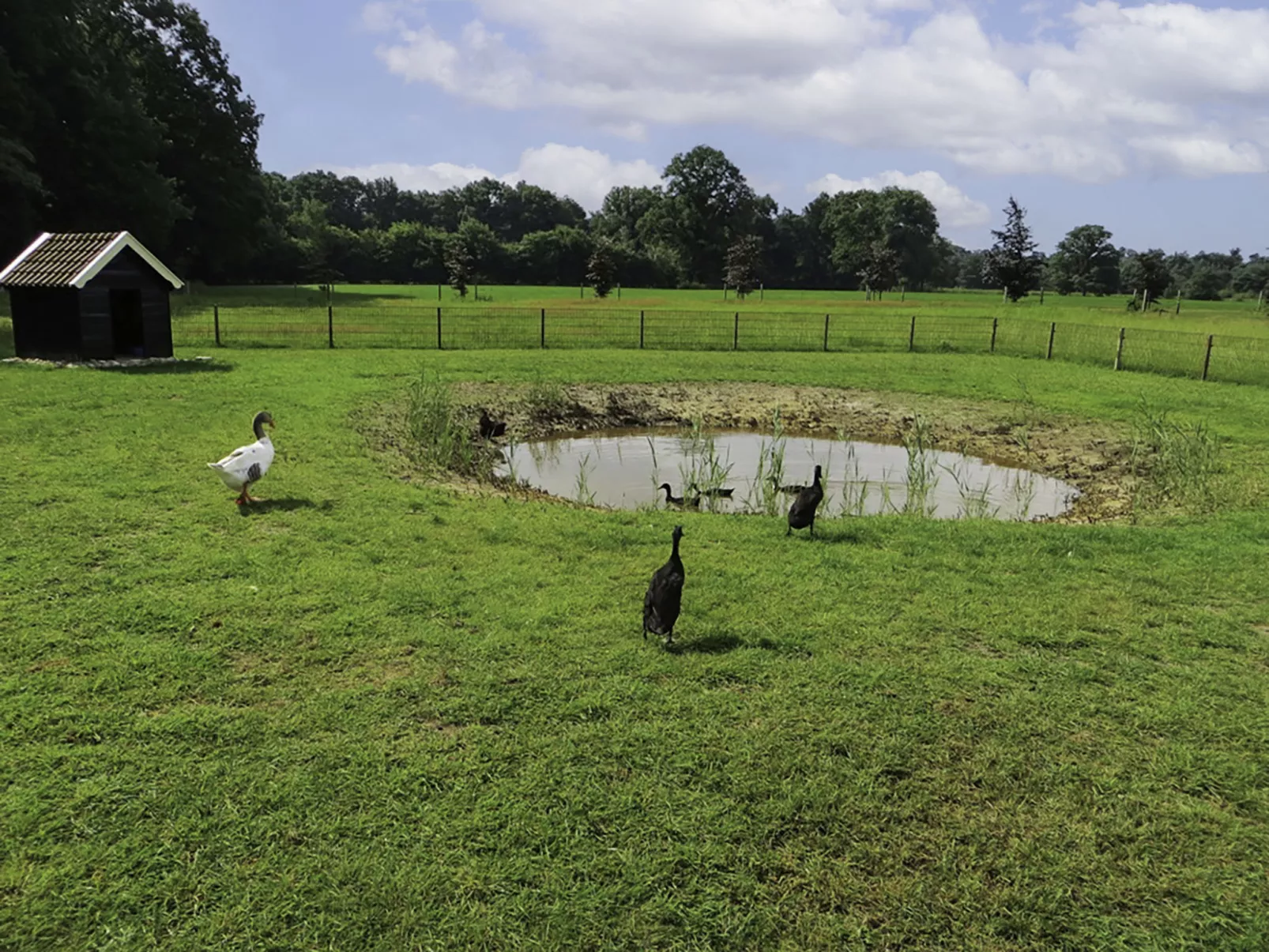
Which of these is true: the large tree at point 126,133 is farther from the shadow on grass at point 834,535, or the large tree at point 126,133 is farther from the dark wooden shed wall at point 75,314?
the shadow on grass at point 834,535

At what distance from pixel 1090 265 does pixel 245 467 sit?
94.6 m

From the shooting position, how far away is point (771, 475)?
10.2 metres

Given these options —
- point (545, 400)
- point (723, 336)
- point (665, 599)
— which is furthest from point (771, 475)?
point (723, 336)

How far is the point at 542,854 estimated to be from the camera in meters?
3.42

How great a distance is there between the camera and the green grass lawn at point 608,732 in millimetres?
3174

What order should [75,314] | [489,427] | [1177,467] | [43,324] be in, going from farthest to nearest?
[43,324] → [75,314] → [489,427] → [1177,467]

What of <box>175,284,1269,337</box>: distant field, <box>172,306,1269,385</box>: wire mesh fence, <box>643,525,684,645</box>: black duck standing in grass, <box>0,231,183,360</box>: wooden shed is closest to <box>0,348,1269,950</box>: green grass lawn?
<box>643,525,684,645</box>: black duck standing in grass

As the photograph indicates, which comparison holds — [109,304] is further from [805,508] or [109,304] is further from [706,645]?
[706,645]

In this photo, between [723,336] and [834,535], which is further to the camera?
[723,336]

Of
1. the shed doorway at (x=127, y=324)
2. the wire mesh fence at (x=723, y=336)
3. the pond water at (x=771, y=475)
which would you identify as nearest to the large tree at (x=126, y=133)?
the wire mesh fence at (x=723, y=336)

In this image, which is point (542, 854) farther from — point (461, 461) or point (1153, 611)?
point (461, 461)

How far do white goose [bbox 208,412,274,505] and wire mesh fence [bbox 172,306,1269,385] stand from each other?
1374 cm

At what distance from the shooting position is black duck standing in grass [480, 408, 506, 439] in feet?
43.4

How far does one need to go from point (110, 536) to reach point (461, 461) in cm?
485
